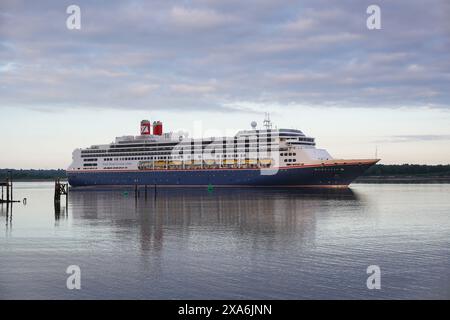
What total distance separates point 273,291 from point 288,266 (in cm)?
368

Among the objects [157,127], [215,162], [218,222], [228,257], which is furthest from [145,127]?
[228,257]

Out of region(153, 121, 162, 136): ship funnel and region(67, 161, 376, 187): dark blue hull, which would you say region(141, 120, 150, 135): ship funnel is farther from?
region(67, 161, 376, 187): dark blue hull

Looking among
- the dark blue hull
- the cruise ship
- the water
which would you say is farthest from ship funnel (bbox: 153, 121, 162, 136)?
the water

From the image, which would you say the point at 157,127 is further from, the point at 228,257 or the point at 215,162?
the point at 228,257

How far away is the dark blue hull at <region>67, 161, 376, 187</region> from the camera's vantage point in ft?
275

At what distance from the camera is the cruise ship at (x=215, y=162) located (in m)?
85.2

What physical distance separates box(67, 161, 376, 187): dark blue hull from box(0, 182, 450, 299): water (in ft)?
152

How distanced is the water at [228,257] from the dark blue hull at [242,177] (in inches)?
1822

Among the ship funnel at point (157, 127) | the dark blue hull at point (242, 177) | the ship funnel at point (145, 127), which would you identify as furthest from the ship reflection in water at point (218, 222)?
the ship funnel at point (157, 127)

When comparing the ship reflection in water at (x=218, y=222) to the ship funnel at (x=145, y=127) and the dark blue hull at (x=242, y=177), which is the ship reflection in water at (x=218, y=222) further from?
the ship funnel at (x=145, y=127)

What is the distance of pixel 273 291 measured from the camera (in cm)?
1577
